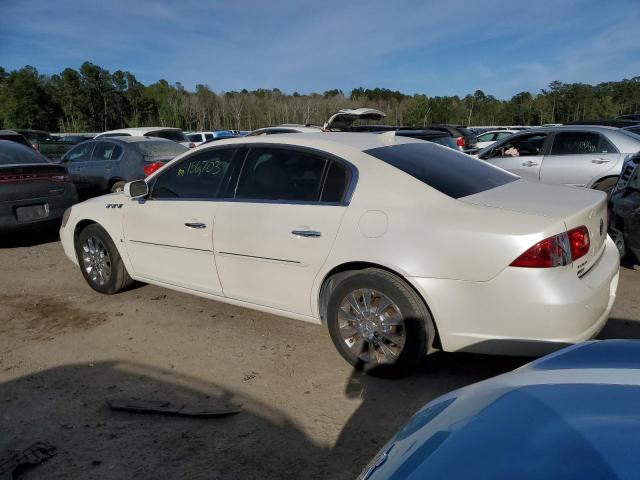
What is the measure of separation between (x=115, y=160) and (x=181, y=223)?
641cm

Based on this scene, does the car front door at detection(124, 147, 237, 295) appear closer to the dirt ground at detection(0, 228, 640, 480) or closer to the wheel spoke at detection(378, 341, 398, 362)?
the dirt ground at detection(0, 228, 640, 480)

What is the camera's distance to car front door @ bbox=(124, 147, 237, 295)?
4203mm

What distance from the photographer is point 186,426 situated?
2984 mm

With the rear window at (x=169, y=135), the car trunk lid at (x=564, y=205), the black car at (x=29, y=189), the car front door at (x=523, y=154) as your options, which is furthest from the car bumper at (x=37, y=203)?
the car front door at (x=523, y=154)

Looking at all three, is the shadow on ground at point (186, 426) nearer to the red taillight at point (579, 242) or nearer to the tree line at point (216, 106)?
the red taillight at point (579, 242)

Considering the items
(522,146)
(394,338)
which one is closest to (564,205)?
(394,338)

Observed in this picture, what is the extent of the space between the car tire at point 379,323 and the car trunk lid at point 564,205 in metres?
0.72

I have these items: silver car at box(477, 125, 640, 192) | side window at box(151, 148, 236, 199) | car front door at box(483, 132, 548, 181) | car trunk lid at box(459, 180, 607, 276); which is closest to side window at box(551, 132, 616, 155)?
silver car at box(477, 125, 640, 192)

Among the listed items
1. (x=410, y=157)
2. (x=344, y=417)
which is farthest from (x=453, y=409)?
(x=410, y=157)

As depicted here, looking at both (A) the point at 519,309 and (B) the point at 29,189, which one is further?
(B) the point at 29,189

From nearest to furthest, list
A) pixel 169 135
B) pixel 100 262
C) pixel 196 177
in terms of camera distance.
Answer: pixel 196 177 → pixel 100 262 → pixel 169 135

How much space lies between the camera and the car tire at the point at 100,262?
509 centimetres

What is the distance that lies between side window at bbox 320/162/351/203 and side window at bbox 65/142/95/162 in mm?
8511

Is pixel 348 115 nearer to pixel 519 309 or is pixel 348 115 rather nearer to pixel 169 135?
pixel 169 135
